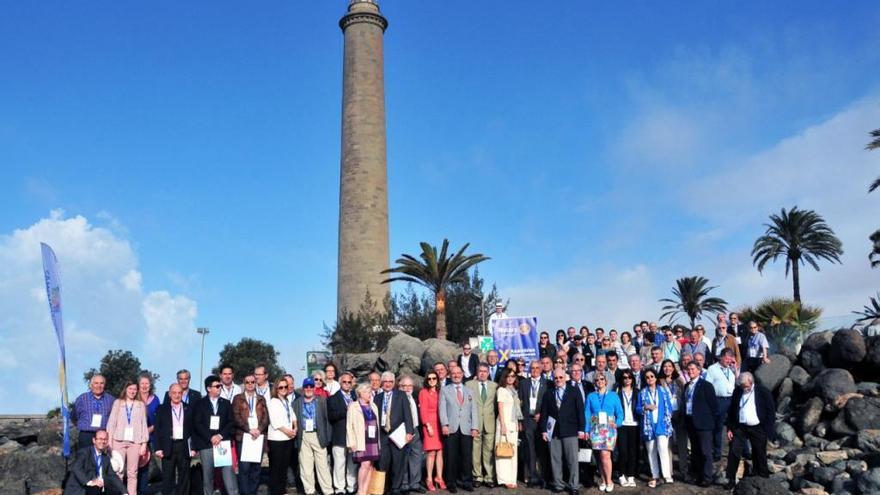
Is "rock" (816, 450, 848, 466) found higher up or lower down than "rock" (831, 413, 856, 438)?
lower down

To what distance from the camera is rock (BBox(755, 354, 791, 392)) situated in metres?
16.1

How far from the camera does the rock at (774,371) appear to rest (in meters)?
16.1

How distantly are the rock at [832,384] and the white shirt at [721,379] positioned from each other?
3523 millimetres

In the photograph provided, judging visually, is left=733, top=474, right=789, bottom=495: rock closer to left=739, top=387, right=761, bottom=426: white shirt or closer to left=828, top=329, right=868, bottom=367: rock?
left=739, top=387, right=761, bottom=426: white shirt

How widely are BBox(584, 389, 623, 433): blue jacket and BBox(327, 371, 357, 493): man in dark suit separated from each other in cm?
345

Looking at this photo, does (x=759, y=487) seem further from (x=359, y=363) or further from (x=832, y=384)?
(x=359, y=363)

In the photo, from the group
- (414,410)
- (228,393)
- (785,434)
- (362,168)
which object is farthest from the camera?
(362,168)

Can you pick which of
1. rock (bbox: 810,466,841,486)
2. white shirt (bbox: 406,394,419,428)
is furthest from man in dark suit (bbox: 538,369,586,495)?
rock (bbox: 810,466,841,486)

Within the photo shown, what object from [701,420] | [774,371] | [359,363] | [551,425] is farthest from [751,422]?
[359,363]

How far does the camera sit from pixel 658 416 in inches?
447

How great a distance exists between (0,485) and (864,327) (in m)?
17.8

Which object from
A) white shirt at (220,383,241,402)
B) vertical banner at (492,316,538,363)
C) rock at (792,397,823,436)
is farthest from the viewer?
vertical banner at (492,316,538,363)

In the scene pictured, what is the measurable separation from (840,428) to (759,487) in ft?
13.4

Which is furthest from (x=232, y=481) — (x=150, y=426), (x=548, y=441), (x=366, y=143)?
(x=366, y=143)
